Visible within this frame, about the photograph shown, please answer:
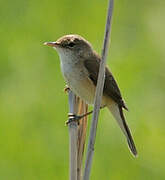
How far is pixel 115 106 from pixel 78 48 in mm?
561

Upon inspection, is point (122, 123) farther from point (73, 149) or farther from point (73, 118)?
point (73, 149)

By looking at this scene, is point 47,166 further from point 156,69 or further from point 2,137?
point 156,69

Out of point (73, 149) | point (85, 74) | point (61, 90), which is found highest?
point (85, 74)

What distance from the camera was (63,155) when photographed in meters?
7.50

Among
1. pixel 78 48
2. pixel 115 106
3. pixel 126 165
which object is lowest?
pixel 126 165

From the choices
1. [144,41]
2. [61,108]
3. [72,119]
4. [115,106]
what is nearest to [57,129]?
[61,108]

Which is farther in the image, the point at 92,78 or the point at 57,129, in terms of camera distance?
the point at 57,129

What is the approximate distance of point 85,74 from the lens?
23.1ft

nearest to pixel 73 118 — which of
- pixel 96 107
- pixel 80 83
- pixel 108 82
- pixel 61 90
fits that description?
pixel 96 107

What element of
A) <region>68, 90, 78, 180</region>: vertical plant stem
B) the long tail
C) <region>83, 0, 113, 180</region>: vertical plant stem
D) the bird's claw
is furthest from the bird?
<region>83, 0, 113, 180</region>: vertical plant stem

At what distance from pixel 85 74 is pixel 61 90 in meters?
1.15

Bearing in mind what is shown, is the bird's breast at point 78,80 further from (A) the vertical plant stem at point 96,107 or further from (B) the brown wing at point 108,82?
(A) the vertical plant stem at point 96,107

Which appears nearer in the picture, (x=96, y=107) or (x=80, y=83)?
(x=96, y=107)

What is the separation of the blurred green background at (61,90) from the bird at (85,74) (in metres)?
0.58
